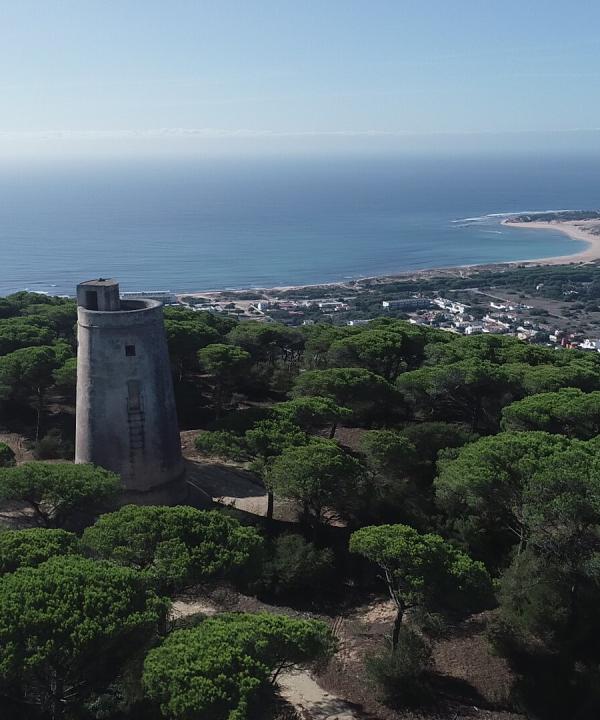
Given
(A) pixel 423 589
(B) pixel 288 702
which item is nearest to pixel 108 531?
(B) pixel 288 702

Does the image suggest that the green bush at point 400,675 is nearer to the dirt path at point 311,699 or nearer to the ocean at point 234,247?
the dirt path at point 311,699

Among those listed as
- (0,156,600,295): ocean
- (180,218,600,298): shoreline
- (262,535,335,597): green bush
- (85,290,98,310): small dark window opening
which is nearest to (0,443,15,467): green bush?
(85,290,98,310): small dark window opening

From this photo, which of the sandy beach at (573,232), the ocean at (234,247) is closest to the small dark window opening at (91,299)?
the ocean at (234,247)

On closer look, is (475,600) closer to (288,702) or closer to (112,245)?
(288,702)

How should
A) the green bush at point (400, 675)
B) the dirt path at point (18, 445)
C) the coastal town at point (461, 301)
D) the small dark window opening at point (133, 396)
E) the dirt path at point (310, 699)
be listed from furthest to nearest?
1. the coastal town at point (461, 301)
2. the dirt path at point (18, 445)
3. the small dark window opening at point (133, 396)
4. the green bush at point (400, 675)
5. the dirt path at point (310, 699)

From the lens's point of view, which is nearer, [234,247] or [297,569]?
[297,569]

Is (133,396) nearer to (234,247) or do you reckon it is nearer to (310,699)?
(310,699)

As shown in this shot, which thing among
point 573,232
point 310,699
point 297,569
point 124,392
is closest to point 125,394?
point 124,392
